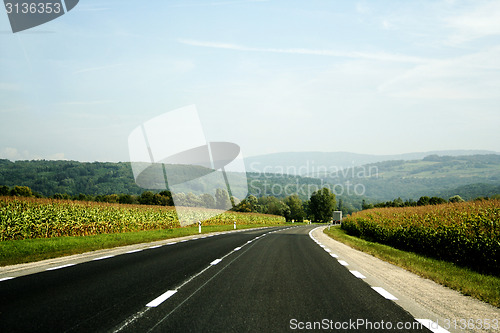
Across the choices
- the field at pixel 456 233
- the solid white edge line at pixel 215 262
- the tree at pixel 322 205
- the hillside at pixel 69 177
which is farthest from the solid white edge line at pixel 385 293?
the tree at pixel 322 205

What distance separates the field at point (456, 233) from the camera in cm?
1156

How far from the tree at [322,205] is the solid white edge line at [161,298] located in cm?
14632

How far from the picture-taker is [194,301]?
6.10 m

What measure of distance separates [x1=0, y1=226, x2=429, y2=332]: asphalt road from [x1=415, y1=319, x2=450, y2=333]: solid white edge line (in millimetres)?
136

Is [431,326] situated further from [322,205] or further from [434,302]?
[322,205]

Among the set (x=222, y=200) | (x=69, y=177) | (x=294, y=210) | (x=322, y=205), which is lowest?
(x=294, y=210)

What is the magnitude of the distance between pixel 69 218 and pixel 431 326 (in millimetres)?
22641

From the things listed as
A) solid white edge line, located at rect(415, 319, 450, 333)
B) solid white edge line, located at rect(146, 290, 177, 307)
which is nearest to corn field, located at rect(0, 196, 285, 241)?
solid white edge line, located at rect(146, 290, 177, 307)

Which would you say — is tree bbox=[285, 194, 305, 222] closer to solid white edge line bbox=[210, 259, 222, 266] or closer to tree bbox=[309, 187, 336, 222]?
tree bbox=[309, 187, 336, 222]

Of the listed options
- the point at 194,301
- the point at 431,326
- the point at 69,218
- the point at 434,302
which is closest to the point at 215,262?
the point at 194,301

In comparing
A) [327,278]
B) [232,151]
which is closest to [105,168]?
[232,151]

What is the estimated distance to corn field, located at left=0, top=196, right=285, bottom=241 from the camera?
19.7m

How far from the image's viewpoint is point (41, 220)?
21.1 meters

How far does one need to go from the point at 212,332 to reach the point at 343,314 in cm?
195
